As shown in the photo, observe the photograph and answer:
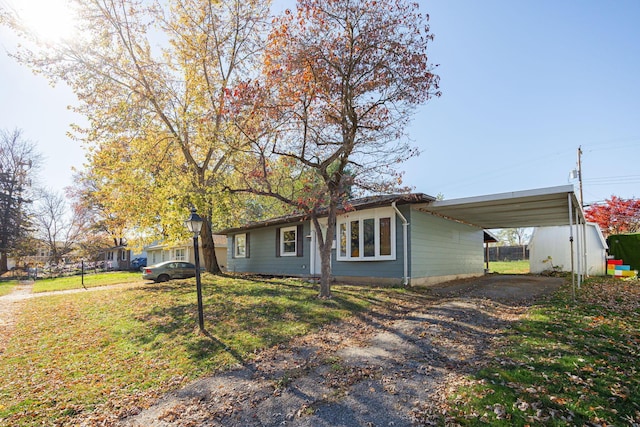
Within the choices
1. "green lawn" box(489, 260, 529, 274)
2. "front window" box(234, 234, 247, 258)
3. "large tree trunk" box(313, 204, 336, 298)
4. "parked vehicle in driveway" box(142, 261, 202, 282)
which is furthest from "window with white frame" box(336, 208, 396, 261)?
"green lawn" box(489, 260, 529, 274)

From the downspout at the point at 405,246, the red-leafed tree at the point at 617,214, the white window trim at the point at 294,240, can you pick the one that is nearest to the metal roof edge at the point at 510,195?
the downspout at the point at 405,246

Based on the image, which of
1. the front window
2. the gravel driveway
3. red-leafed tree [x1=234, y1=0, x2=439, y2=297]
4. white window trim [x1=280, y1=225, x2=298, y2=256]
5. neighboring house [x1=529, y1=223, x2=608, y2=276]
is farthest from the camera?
the front window

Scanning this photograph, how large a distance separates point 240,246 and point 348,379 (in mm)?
16355

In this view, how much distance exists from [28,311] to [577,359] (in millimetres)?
14087

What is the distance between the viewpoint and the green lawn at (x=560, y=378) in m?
3.15

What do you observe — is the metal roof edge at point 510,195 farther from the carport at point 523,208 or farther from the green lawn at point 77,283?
the green lawn at point 77,283

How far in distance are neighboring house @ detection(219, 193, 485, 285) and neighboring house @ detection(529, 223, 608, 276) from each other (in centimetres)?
311

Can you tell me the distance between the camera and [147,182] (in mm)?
12961

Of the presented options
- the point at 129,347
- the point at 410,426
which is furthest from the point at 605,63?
the point at 129,347

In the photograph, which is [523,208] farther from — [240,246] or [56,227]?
[56,227]

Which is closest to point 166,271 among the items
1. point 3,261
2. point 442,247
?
point 442,247

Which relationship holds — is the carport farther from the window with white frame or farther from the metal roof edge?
the window with white frame

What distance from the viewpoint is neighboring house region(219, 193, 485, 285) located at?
11.2m

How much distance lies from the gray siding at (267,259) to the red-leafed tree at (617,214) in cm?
1979
